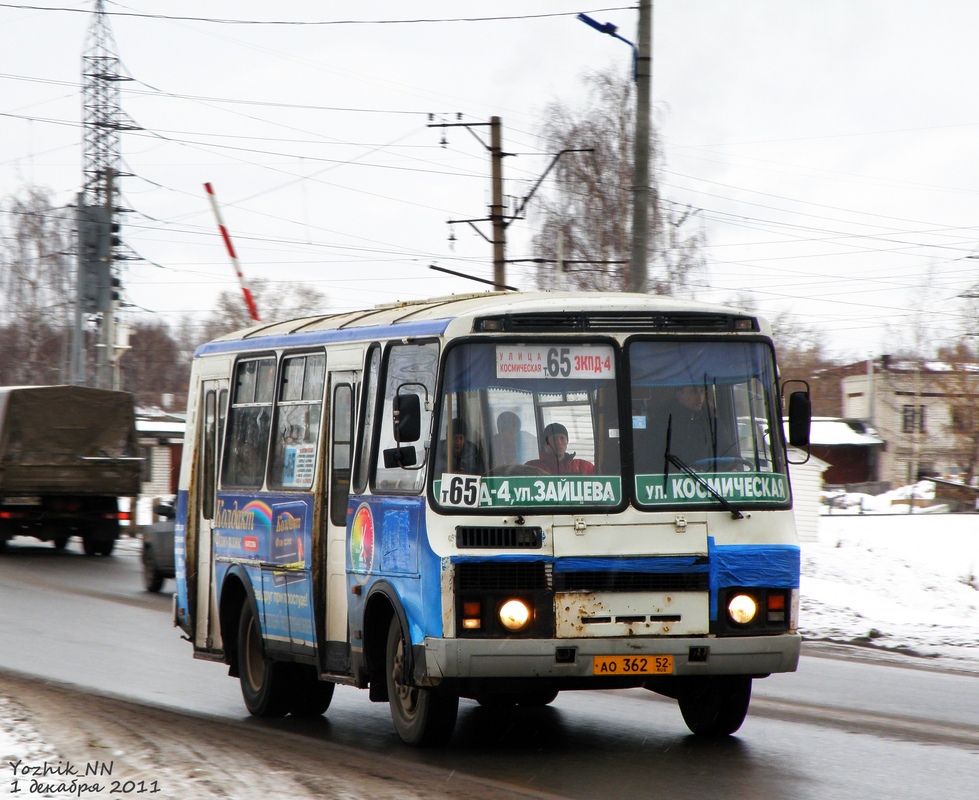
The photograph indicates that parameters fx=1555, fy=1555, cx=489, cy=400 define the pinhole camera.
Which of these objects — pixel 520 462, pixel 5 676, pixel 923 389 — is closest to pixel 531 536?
pixel 520 462

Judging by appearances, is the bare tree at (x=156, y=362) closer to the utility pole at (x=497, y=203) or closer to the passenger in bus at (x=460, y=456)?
the utility pole at (x=497, y=203)

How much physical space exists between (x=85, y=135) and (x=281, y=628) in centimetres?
4194

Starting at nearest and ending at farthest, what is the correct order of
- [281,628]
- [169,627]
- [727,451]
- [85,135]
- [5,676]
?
[727,451] < [281,628] < [5,676] < [169,627] < [85,135]

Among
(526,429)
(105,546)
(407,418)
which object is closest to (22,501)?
(105,546)

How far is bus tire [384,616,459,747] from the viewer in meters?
8.52

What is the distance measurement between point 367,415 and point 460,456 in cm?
124

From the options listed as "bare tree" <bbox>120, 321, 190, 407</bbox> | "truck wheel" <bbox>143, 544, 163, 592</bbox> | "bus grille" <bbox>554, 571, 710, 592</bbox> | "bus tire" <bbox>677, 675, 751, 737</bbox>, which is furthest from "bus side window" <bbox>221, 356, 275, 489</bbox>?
"bare tree" <bbox>120, 321, 190, 407</bbox>

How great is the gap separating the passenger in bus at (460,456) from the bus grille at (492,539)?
1.01 feet

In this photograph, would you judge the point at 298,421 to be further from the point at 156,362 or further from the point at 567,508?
the point at 156,362

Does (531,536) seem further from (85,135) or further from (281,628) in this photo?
(85,135)

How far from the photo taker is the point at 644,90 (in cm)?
1878

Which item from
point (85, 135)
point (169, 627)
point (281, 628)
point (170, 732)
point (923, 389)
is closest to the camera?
point (170, 732)

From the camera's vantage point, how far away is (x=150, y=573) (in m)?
21.8

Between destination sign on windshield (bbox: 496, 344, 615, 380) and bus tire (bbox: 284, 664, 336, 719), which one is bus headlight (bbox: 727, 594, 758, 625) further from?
bus tire (bbox: 284, 664, 336, 719)
